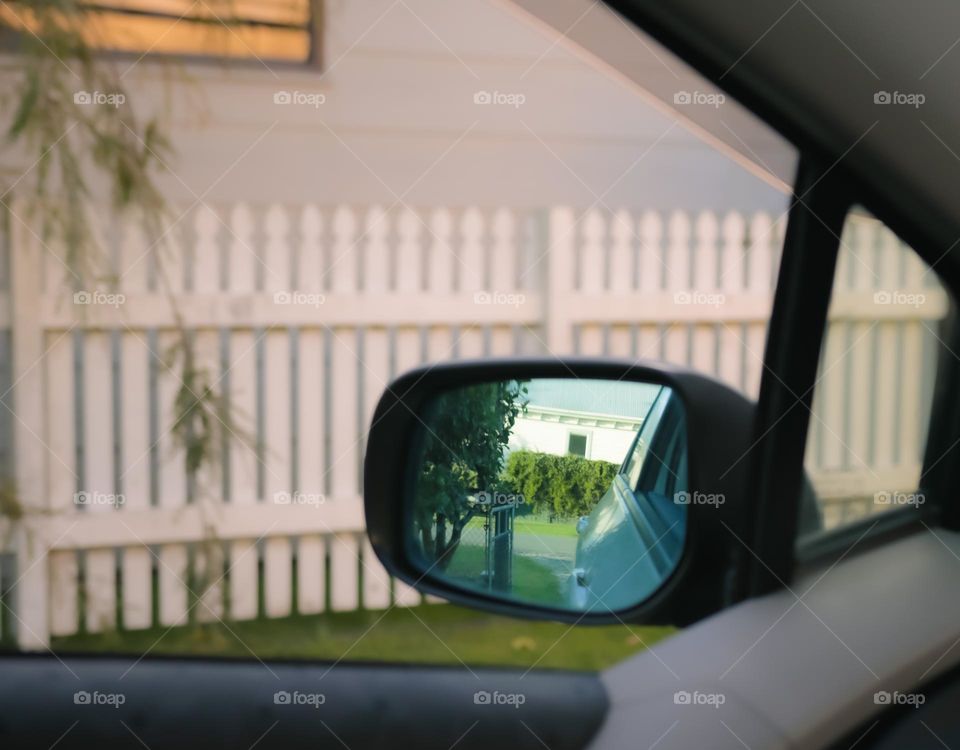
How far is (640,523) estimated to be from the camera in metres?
1.20

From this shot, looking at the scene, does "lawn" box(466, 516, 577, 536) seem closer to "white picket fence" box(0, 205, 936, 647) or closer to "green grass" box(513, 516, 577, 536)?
"green grass" box(513, 516, 577, 536)

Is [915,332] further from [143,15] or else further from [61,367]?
[143,15]

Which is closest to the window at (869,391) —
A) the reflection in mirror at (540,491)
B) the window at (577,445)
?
the reflection in mirror at (540,491)

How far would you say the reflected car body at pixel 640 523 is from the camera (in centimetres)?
112

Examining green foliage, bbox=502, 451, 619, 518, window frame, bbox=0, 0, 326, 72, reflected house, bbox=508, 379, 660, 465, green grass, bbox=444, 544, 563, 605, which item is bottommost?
green grass, bbox=444, 544, 563, 605

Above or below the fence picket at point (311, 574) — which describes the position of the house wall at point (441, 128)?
above

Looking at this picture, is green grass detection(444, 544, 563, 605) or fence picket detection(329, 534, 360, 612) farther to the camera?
fence picket detection(329, 534, 360, 612)

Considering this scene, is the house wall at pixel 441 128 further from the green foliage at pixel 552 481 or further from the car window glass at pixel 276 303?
the green foliage at pixel 552 481

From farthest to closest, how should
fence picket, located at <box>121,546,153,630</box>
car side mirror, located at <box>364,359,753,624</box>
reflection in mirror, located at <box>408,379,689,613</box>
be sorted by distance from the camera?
fence picket, located at <box>121,546,153,630</box>
reflection in mirror, located at <box>408,379,689,613</box>
car side mirror, located at <box>364,359,753,624</box>

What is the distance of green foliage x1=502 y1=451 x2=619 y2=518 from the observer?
131 cm

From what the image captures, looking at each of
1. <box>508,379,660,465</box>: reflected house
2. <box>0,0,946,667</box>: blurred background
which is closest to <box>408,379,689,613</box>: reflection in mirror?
<box>508,379,660,465</box>: reflected house

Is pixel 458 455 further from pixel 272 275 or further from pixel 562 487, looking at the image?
pixel 272 275

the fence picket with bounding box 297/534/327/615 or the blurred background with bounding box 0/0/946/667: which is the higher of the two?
the blurred background with bounding box 0/0/946/667

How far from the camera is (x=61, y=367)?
3039mm
